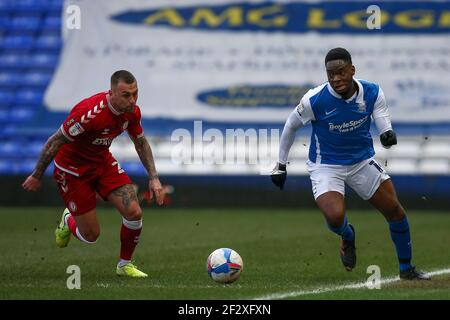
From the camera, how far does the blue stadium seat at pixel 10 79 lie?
24.4 metres

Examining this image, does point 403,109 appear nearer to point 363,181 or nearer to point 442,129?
point 442,129

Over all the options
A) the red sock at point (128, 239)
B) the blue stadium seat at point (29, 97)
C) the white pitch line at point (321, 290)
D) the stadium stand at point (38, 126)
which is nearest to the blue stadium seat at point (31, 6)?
the stadium stand at point (38, 126)

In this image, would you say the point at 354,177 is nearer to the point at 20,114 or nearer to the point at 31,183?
the point at 31,183

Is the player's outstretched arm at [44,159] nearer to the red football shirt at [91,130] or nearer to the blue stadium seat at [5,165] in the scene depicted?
the red football shirt at [91,130]

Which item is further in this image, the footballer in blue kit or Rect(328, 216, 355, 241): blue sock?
Rect(328, 216, 355, 241): blue sock

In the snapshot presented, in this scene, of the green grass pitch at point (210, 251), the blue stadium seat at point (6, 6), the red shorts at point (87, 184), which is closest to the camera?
the green grass pitch at point (210, 251)

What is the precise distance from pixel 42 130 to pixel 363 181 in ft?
48.1

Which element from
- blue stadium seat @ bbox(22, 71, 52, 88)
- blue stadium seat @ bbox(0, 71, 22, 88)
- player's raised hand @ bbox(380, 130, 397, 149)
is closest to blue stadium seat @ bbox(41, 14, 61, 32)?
blue stadium seat @ bbox(22, 71, 52, 88)

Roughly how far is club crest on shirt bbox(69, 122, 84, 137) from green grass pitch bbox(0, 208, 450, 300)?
138 cm

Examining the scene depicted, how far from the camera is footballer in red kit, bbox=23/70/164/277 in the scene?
358 inches

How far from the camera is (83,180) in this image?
962cm

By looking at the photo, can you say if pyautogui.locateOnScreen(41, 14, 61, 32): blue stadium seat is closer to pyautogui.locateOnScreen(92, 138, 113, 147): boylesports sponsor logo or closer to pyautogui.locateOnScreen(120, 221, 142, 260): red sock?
pyautogui.locateOnScreen(92, 138, 113, 147): boylesports sponsor logo

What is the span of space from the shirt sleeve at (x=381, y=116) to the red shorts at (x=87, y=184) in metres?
2.57

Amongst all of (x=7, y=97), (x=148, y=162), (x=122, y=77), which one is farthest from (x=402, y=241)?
(x=7, y=97)
